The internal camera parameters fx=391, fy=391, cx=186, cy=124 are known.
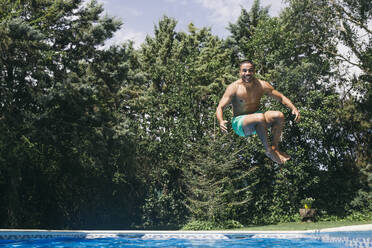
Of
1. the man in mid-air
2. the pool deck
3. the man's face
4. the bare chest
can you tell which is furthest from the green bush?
the man's face

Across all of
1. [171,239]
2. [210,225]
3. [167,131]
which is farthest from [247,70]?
[167,131]

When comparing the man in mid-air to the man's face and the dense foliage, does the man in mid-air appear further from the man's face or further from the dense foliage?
the dense foliage

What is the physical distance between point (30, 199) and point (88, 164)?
2.89 metres

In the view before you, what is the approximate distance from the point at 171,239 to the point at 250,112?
9089mm

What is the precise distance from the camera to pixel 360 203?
18.5 metres

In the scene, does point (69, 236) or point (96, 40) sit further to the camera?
point (96, 40)

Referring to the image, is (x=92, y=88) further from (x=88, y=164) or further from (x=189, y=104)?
(x=189, y=104)

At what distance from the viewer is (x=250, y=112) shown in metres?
5.31

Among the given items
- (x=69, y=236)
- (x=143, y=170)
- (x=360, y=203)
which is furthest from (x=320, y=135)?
(x=69, y=236)

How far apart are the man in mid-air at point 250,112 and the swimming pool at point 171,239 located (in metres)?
6.29

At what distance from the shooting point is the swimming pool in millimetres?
11484

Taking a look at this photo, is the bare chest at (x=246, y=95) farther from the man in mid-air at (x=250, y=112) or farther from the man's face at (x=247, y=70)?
the man's face at (x=247, y=70)

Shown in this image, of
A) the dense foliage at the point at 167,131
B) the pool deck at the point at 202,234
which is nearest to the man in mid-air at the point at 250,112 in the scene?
the pool deck at the point at 202,234

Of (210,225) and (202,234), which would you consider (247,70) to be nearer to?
(202,234)
